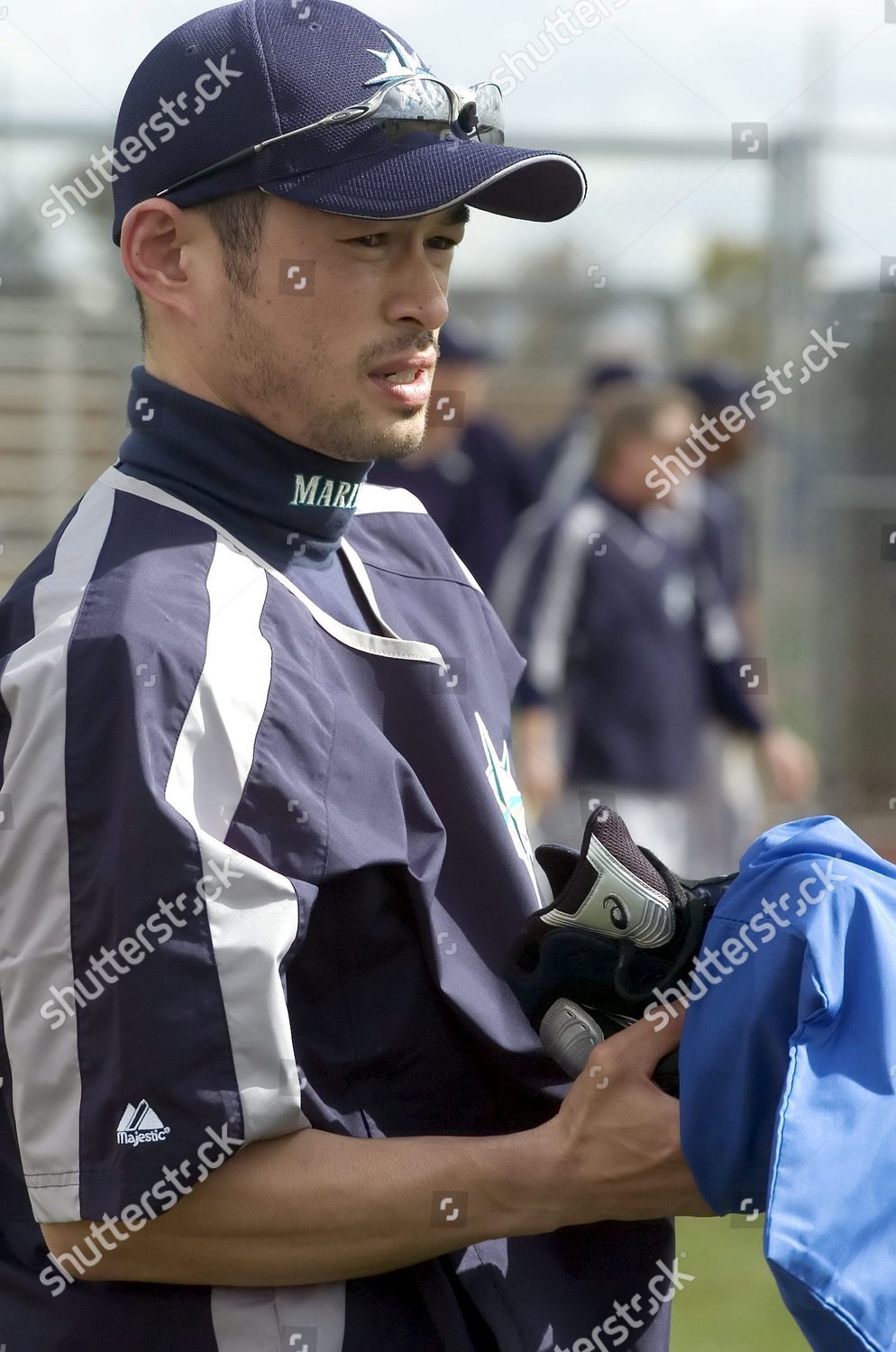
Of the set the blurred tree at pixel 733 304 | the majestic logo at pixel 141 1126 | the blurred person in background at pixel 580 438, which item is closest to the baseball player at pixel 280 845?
the majestic logo at pixel 141 1126

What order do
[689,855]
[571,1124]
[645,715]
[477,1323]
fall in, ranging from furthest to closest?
[689,855], [645,715], [477,1323], [571,1124]

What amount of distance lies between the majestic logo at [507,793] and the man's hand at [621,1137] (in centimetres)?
31

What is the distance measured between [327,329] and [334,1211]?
0.93m

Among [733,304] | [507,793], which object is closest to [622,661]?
[733,304]

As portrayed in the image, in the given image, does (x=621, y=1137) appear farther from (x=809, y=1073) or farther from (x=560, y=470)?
(x=560, y=470)

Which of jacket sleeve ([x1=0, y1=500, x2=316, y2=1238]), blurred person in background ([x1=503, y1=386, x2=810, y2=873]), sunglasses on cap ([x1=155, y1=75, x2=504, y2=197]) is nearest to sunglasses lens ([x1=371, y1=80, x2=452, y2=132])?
sunglasses on cap ([x1=155, y1=75, x2=504, y2=197])

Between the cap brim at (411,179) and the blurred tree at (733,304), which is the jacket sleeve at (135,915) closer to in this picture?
the cap brim at (411,179)

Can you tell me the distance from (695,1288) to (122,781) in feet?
10.3

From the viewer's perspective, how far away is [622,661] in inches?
229

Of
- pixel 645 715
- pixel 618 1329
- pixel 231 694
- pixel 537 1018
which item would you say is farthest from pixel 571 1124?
pixel 645 715

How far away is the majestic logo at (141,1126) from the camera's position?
144 cm

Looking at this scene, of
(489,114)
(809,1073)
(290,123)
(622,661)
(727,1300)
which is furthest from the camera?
(622,661)

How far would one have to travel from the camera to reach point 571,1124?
1.57 metres

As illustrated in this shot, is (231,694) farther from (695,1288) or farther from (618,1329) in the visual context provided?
(695,1288)
